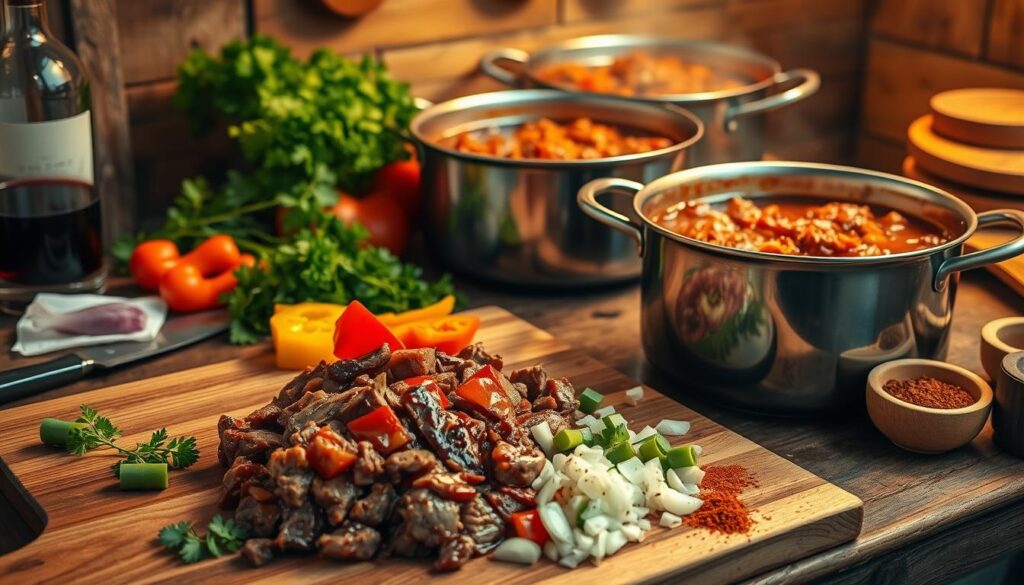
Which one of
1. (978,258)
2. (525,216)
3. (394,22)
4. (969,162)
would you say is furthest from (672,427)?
(394,22)

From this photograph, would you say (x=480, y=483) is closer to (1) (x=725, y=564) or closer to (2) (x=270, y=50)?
(1) (x=725, y=564)

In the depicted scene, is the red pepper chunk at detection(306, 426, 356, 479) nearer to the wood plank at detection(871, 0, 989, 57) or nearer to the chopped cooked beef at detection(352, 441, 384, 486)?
the chopped cooked beef at detection(352, 441, 384, 486)

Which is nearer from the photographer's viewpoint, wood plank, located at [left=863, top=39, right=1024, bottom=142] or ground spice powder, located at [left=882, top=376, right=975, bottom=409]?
ground spice powder, located at [left=882, top=376, right=975, bottom=409]

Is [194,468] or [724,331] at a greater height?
[724,331]

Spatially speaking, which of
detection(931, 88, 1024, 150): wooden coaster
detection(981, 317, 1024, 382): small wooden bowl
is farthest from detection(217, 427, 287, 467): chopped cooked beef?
detection(931, 88, 1024, 150): wooden coaster

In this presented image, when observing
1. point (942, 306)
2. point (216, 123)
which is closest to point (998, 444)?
point (942, 306)

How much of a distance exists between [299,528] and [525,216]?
0.94 metres

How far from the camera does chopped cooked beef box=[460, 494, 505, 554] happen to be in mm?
1528

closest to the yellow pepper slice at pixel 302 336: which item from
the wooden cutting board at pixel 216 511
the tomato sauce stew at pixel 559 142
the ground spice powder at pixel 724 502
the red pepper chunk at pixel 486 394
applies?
the wooden cutting board at pixel 216 511

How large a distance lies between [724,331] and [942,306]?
35cm

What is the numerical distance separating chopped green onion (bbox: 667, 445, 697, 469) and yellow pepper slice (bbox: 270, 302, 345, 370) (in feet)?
2.09

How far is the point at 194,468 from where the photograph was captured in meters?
1.73

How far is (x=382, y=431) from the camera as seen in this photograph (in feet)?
5.14

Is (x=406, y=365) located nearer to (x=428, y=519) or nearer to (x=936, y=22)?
(x=428, y=519)
